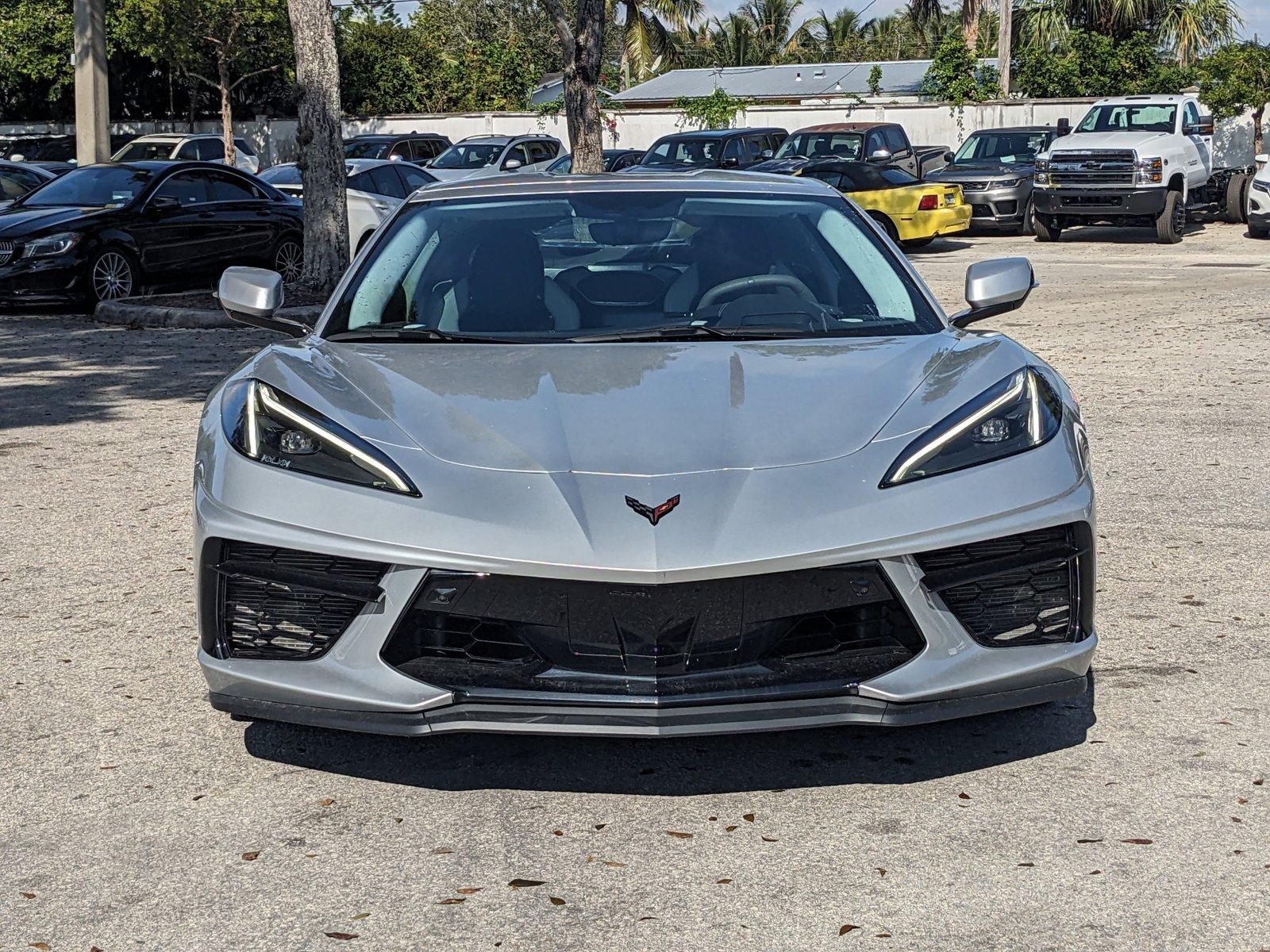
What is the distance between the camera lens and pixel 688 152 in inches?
1014

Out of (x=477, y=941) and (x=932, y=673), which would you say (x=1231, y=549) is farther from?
(x=477, y=941)

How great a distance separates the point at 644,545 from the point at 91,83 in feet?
73.4

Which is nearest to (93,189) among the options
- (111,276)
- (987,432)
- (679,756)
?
(111,276)

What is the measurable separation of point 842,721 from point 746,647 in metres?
0.28

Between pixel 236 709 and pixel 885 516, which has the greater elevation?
pixel 885 516

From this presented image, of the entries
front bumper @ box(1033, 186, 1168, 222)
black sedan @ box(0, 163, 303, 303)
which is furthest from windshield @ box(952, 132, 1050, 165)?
black sedan @ box(0, 163, 303, 303)

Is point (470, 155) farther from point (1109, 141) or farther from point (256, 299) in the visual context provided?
point (256, 299)

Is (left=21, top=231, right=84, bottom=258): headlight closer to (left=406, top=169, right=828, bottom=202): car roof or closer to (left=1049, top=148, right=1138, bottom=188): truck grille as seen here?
(left=406, top=169, right=828, bottom=202): car roof

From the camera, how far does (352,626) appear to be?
3.57 m

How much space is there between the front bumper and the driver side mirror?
18.8 m

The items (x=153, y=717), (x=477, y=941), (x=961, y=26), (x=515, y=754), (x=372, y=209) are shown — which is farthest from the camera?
(x=961, y=26)

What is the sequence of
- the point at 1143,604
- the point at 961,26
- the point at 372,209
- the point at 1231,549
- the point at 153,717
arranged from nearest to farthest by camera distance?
the point at 153,717
the point at 1143,604
the point at 1231,549
the point at 372,209
the point at 961,26

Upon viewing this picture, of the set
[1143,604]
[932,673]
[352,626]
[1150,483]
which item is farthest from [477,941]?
[1150,483]

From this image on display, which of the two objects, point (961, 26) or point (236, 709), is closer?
point (236, 709)
